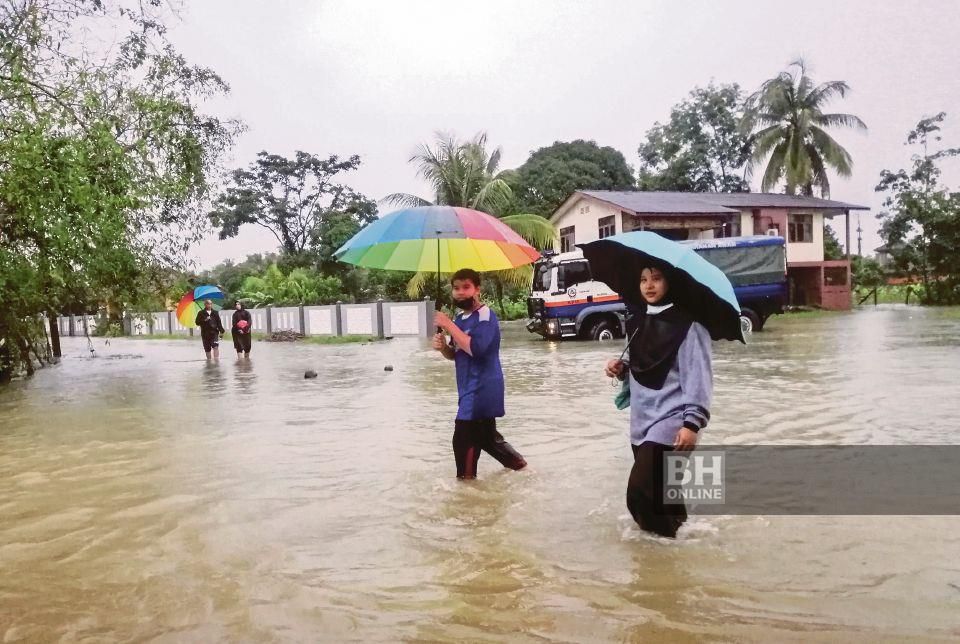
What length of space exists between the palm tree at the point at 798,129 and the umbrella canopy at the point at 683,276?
117 ft

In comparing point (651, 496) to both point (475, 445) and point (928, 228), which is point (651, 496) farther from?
point (928, 228)

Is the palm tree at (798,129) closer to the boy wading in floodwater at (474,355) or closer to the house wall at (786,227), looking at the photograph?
the house wall at (786,227)

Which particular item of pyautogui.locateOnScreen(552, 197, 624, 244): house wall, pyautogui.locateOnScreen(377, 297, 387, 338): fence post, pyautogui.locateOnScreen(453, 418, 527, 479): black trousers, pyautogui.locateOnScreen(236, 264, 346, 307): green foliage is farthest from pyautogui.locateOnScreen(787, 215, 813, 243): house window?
pyautogui.locateOnScreen(453, 418, 527, 479): black trousers

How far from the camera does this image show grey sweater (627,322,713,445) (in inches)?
147

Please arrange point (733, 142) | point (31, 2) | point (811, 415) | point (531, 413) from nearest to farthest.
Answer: point (811, 415) → point (531, 413) → point (31, 2) → point (733, 142)

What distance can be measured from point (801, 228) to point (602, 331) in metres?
19.4

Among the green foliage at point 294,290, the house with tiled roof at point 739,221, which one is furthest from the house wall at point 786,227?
the green foliage at point 294,290

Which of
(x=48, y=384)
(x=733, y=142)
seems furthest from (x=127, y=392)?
(x=733, y=142)

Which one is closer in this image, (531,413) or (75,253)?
(531,413)

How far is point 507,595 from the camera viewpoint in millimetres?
3604

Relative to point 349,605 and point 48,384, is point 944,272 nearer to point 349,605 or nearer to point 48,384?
point 48,384

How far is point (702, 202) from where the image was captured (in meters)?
33.1

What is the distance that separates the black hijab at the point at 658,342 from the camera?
3.83 m

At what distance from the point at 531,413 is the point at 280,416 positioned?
3101 millimetres
